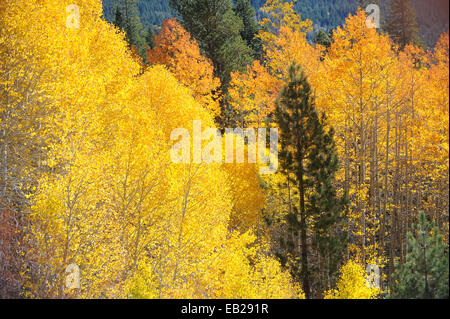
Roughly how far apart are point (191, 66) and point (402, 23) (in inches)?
835

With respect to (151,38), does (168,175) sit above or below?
below

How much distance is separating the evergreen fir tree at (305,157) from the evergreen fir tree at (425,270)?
4.51m

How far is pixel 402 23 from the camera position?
33500 millimetres

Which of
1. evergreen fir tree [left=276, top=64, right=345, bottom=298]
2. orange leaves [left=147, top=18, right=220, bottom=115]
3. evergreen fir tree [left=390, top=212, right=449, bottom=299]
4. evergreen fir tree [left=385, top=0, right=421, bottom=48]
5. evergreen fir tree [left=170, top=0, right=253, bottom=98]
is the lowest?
evergreen fir tree [left=390, top=212, right=449, bottom=299]

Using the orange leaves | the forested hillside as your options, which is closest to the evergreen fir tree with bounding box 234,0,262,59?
the orange leaves

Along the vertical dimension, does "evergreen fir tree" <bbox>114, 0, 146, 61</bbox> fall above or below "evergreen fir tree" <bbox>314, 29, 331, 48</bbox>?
above

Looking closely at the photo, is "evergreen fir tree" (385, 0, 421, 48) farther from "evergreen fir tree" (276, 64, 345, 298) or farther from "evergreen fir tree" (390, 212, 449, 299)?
"evergreen fir tree" (390, 212, 449, 299)

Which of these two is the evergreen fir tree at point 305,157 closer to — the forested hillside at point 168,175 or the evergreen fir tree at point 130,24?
the forested hillside at point 168,175

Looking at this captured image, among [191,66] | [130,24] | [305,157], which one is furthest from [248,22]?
[305,157]

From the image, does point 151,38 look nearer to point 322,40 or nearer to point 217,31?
point 217,31

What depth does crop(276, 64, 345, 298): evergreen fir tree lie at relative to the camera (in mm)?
14109

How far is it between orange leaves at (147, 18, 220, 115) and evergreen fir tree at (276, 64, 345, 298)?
40.1ft

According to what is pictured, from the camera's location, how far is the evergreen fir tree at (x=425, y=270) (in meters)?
8.81

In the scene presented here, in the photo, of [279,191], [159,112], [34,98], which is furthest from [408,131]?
[34,98]
